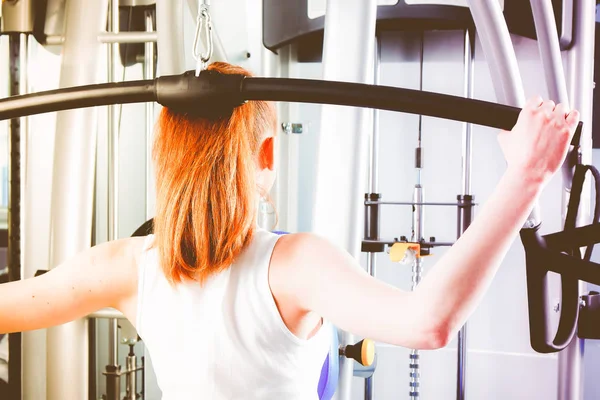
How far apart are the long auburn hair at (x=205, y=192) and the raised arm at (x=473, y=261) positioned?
0.23 m

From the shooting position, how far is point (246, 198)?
3.05 feet

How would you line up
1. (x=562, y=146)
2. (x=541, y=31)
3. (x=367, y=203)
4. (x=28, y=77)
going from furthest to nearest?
(x=367, y=203), (x=28, y=77), (x=541, y=31), (x=562, y=146)

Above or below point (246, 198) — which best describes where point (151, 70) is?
above

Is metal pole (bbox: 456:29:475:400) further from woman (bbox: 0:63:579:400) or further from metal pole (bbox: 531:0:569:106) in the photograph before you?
woman (bbox: 0:63:579:400)

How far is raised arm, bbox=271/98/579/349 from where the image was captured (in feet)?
2.32

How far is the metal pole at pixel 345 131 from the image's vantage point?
1.28m

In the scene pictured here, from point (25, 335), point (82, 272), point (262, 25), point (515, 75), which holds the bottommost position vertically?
point (25, 335)

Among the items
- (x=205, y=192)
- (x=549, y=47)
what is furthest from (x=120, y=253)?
(x=549, y=47)

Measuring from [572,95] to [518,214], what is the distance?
1489 millimetres

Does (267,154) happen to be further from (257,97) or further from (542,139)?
(542,139)

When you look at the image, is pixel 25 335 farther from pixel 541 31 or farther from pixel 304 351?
pixel 541 31

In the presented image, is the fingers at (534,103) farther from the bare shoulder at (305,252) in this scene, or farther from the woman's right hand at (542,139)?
the bare shoulder at (305,252)

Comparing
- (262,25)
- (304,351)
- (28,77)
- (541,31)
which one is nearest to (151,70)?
(28,77)

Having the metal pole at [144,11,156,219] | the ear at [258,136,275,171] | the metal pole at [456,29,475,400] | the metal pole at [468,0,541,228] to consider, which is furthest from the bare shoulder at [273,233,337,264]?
the metal pole at [456,29,475,400]
